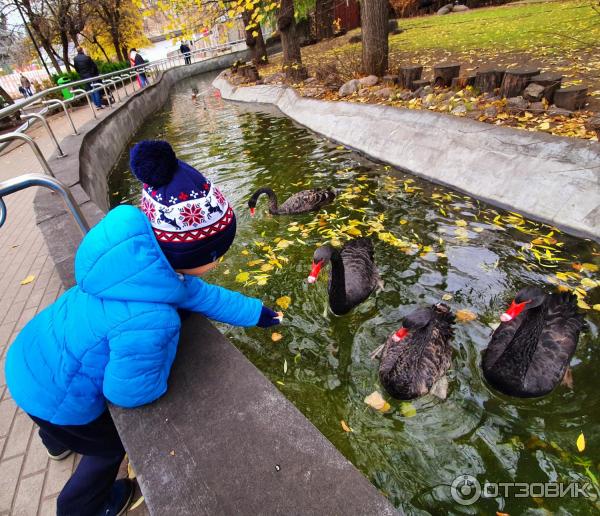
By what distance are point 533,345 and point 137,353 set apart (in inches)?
119

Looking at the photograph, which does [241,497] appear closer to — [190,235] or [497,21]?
[190,235]

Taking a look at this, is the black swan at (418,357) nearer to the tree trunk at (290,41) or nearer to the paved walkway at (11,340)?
the paved walkway at (11,340)

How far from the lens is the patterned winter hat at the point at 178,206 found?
172 centimetres

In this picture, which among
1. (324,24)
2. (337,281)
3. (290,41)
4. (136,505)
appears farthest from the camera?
(324,24)

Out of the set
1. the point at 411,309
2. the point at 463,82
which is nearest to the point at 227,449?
the point at 411,309

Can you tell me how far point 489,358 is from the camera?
3.17 meters

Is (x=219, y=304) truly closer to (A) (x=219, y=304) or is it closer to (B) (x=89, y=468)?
(A) (x=219, y=304)

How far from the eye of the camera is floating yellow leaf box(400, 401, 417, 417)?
2.97 m

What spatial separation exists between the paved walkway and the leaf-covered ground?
747cm

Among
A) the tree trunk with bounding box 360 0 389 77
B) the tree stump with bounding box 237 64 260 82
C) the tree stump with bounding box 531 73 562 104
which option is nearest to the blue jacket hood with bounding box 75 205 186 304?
the tree stump with bounding box 531 73 562 104

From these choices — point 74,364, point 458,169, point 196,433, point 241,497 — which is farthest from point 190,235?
point 458,169

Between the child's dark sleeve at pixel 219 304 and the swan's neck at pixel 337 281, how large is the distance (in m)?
1.26

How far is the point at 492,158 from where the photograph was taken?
610 centimetres

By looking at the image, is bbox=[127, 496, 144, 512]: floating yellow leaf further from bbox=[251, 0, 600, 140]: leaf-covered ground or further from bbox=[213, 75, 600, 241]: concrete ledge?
bbox=[251, 0, 600, 140]: leaf-covered ground
